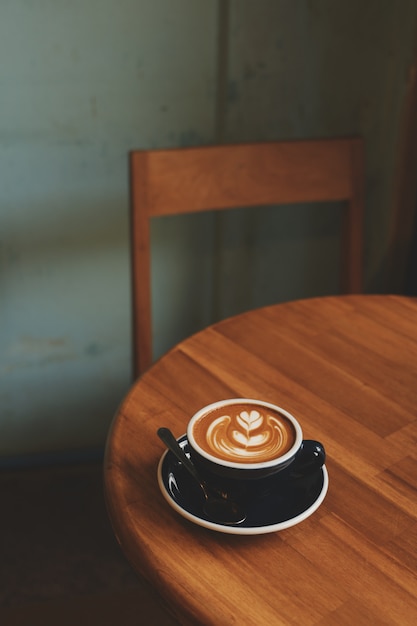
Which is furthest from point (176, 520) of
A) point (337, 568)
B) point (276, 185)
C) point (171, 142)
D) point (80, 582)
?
point (171, 142)

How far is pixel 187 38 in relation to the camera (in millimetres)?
A: 1662

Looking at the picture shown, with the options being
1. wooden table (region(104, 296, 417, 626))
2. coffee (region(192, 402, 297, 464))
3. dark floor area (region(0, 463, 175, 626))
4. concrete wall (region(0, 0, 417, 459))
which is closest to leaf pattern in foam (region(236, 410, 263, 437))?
coffee (region(192, 402, 297, 464))

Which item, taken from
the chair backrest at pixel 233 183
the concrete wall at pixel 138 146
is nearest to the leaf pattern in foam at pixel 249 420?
the chair backrest at pixel 233 183

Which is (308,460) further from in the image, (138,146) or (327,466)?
(138,146)

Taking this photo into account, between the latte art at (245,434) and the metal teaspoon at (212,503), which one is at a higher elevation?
the latte art at (245,434)

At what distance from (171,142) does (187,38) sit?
9.1 inches

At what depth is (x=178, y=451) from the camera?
82 centimetres

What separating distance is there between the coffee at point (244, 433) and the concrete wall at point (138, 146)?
1034 mm

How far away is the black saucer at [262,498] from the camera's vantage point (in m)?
0.77

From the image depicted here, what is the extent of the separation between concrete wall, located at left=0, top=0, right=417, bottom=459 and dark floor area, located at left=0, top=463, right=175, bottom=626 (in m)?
0.09

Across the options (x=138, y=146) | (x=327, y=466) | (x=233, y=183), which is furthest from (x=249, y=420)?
(x=138, y=146)

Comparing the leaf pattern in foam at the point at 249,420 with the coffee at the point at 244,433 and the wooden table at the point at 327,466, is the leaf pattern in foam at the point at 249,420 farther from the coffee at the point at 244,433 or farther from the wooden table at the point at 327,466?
the wooden table at the point at 327,466

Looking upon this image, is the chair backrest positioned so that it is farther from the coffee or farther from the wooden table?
the coffee

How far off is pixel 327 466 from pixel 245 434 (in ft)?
0.43
